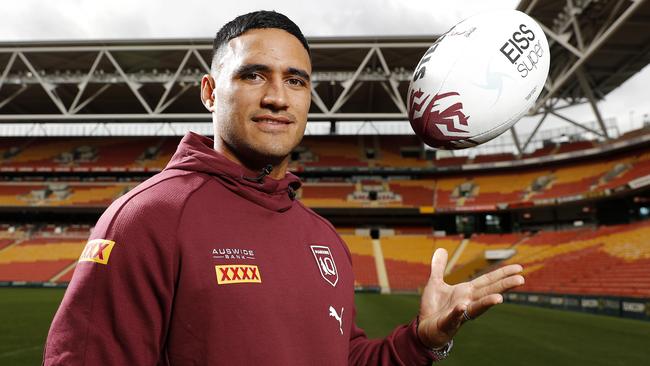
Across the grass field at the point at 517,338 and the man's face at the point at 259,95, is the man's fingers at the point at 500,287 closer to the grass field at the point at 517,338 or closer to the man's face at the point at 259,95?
the man's face at the point at 259,95

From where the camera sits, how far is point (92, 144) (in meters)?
35.8

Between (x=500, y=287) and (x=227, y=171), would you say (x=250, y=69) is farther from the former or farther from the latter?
(x=500, y=287)

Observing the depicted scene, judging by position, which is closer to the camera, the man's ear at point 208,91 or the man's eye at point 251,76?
the man's eye at point 251,76

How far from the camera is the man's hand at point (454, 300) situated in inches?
61.9

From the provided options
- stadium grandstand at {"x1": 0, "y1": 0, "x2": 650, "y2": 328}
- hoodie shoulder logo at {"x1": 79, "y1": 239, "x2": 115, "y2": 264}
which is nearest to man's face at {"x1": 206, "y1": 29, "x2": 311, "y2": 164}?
hoodie shoulder logo at {"x1": 79, "y1": 239, "x2": 115, "y2": 264}

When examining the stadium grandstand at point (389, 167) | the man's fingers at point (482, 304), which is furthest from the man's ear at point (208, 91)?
the stadium grandstand at point (389, 167)

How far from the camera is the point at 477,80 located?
2652mm

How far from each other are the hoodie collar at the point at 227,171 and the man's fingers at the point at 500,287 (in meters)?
0.74

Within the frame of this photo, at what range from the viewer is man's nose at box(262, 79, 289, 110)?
1490 mm

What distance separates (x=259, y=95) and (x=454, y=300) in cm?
100

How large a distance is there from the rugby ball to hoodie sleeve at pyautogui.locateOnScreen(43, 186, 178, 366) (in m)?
1.78

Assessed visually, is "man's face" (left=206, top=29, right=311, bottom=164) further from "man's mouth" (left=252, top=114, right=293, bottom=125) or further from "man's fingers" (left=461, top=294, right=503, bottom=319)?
"man's fingers" (left=461, top=294, right=503, bottom=319)

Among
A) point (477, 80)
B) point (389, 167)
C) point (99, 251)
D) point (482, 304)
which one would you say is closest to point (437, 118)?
point (477, 80)

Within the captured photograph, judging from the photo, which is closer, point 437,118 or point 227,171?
point 227,171
